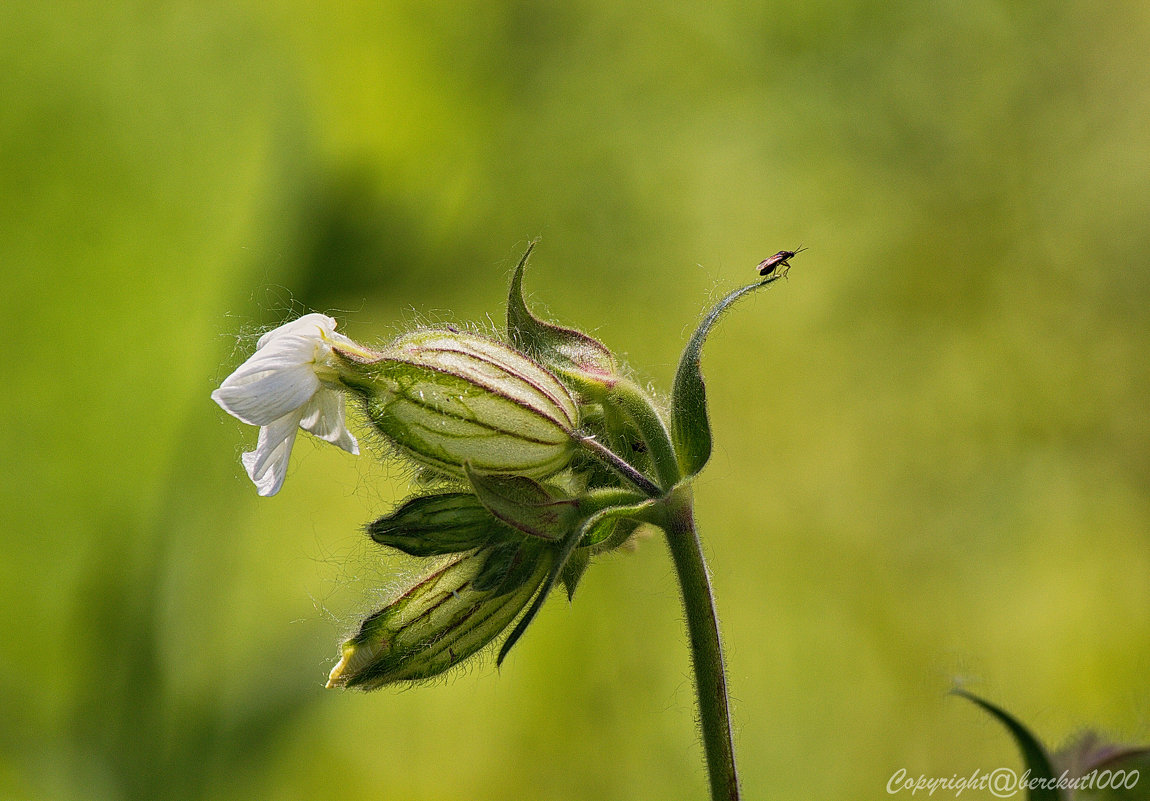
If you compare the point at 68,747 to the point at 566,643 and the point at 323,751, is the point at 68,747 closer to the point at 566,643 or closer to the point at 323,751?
the point at 323,751

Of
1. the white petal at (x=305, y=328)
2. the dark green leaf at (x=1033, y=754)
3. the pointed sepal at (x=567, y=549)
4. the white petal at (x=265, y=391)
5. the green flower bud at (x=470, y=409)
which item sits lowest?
the dark green leaf at (x=1033, y=754)

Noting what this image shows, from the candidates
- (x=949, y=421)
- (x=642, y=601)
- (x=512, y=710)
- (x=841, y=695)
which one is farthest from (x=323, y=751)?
(x=949, y=421)

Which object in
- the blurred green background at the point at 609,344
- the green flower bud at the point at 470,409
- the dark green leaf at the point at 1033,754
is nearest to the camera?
the dark green leaf at the point at 1033,754

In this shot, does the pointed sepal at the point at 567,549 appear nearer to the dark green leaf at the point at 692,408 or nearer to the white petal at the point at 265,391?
the dark green leaf at the point at 692,408

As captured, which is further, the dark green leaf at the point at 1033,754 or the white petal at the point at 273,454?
the white petal at the point at 273,454

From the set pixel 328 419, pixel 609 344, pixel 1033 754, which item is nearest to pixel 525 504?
pixel 328 419

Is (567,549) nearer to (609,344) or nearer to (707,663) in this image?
(707,663)

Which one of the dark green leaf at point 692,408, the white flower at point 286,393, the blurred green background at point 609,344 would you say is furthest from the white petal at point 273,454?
the blurred green background at point 609,344
